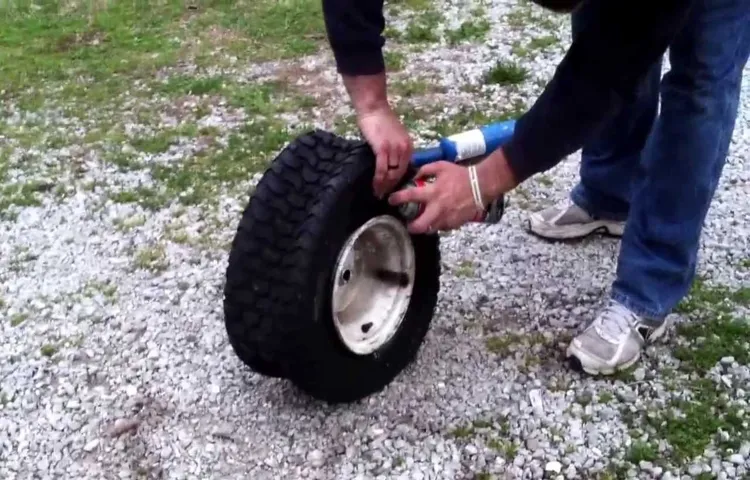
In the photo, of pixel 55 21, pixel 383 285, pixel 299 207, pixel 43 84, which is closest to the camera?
pixel 299 207

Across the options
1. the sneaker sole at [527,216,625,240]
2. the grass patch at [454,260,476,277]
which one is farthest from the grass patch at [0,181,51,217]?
the sneaker sole at [527,216,625,240]

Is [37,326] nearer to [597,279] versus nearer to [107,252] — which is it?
[107,252]

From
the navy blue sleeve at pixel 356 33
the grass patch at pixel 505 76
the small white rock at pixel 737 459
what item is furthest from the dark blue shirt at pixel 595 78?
the grass patch at pixel 505 76

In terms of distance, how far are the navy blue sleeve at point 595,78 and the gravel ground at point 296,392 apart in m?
0.75

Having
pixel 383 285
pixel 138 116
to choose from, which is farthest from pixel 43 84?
pixel 383 285

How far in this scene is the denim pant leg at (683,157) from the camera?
2.40 m

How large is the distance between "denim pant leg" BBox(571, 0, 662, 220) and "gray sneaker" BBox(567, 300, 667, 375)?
62 centimetres

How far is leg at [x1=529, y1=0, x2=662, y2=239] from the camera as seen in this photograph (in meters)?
3.11

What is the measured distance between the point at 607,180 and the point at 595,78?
1.28 metres

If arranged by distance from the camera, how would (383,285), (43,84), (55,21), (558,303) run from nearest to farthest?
(383,285) < (558,303) < (43,84) < (55,21)

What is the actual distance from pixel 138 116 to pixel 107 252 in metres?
1.32

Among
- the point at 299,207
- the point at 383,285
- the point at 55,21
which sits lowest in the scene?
the point at 55,21

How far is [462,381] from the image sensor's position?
271 cm

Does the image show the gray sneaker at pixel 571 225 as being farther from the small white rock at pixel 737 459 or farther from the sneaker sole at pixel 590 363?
the small white rock at pixel 737 459
